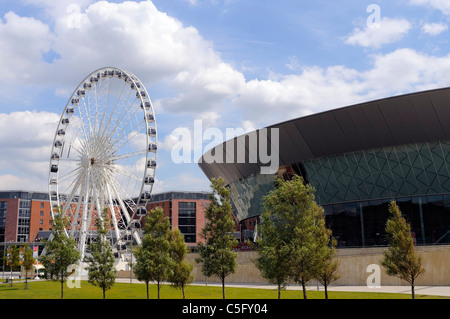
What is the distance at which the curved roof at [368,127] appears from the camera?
42406mm

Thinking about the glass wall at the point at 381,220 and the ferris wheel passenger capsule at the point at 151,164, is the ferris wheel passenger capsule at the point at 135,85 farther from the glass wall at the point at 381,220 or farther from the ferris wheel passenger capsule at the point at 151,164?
the glass wall at the point at 381,220

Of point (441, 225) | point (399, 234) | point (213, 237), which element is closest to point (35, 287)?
point (213, 237)

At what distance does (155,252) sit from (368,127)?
79.6 feet

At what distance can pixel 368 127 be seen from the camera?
46156 mm

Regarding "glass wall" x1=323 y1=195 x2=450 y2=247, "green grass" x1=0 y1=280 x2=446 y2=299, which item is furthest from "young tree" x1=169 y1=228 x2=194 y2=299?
"glass wall" x1=323 y1=195 x2=450 y2=247

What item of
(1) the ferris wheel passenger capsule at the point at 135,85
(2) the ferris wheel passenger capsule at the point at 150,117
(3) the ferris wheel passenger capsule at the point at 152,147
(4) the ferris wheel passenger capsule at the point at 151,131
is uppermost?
(1) the ferris wheel passenger capsule at the point at 135,85

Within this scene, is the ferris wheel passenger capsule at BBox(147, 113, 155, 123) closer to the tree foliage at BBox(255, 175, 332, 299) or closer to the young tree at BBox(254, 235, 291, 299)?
the tree foliage at BBox(255, 175, 332, 299)

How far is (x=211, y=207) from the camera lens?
3159 cm

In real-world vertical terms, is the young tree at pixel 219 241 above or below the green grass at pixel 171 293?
above

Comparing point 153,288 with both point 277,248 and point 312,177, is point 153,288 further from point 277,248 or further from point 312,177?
point 312,177

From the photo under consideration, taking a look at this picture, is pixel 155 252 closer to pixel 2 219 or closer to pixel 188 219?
pixel 188 219

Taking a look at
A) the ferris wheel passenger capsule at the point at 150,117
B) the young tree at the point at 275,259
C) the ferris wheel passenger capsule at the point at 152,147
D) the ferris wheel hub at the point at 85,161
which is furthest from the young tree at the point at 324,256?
the ferris wheel hub at the point at 85,161

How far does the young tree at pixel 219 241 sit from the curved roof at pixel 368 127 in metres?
19.5
